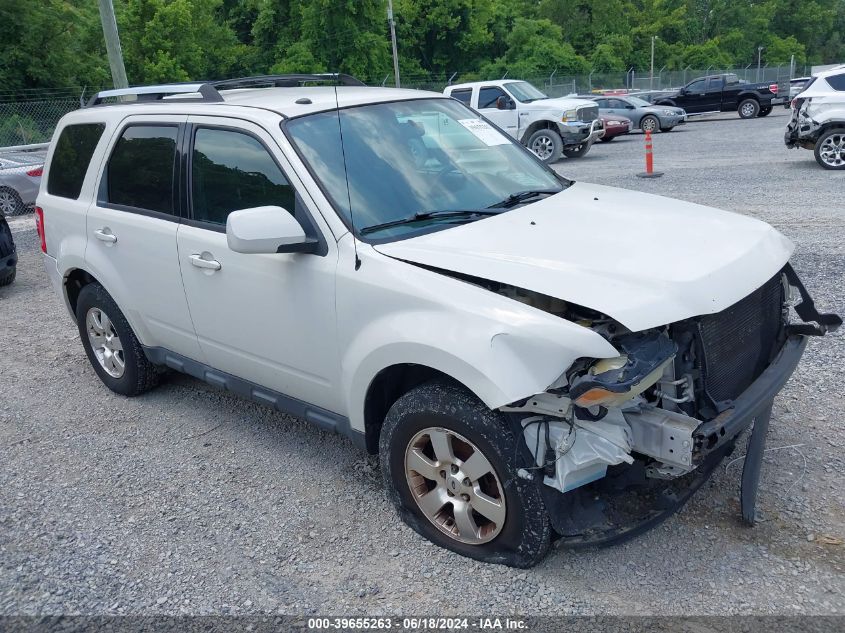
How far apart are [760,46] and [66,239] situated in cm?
8014

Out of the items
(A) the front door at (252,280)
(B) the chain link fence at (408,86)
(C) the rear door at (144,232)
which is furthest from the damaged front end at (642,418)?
(B) the chain link fence at (408,86)

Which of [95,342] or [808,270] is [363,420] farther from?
[808,270]

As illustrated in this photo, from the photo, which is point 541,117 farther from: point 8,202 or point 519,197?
point 519,197

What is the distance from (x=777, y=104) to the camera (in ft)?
113

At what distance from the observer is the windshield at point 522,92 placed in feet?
61.1

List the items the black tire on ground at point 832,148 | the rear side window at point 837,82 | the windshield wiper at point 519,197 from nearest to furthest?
1. the windshield wiper at point 519,197
2. the rear side window at point 837,82
3. the black tire on ground at point 832,148

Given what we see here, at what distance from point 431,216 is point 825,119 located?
11.9 m

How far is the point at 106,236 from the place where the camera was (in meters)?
4.91

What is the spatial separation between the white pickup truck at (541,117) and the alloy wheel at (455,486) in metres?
15.3

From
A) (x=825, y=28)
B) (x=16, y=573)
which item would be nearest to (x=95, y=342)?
(x=16, y=573)

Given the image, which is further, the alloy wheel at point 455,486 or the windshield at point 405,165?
the windshield at point 405,165

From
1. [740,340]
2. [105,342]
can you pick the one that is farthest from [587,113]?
[740,340]

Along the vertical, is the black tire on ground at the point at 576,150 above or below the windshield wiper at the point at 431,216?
below

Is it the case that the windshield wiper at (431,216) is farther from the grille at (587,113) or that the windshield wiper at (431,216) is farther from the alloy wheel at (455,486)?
the grille at (587,113)
